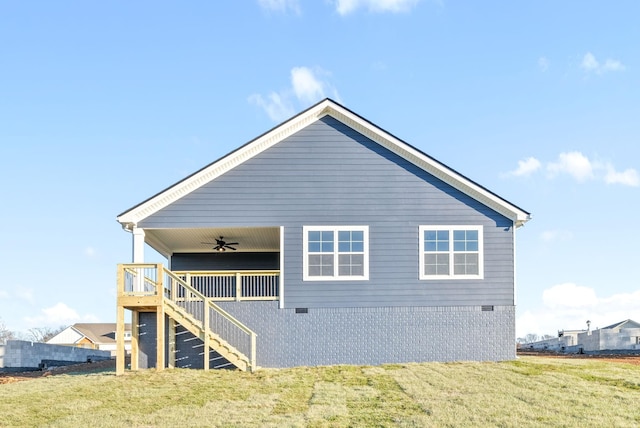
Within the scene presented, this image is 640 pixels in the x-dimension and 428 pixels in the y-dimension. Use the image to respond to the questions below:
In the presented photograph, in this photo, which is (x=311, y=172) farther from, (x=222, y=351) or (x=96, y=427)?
(x=96, y=427)

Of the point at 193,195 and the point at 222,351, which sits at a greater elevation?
the point at 193,195

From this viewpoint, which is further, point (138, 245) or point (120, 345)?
point (138, 245)

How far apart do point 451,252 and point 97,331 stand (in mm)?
72468

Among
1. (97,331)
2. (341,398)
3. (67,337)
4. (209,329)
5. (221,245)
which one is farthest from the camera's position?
(97,331)

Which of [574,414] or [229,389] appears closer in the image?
[574,414]

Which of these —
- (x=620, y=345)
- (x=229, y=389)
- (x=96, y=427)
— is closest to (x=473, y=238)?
(x=229, y=389)

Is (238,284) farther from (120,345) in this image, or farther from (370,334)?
(370,334)

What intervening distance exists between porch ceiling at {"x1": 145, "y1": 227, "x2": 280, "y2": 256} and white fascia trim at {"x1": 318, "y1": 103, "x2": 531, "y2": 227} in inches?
149

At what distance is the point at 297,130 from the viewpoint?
19703 millimetres

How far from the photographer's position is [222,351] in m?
18.0

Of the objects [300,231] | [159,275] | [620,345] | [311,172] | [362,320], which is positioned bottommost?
[620,345]

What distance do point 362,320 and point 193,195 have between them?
5.92 metres

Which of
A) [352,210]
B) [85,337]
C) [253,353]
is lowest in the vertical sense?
[85,337]

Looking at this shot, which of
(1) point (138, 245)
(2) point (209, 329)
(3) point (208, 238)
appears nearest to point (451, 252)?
(2) point (209, 329)
